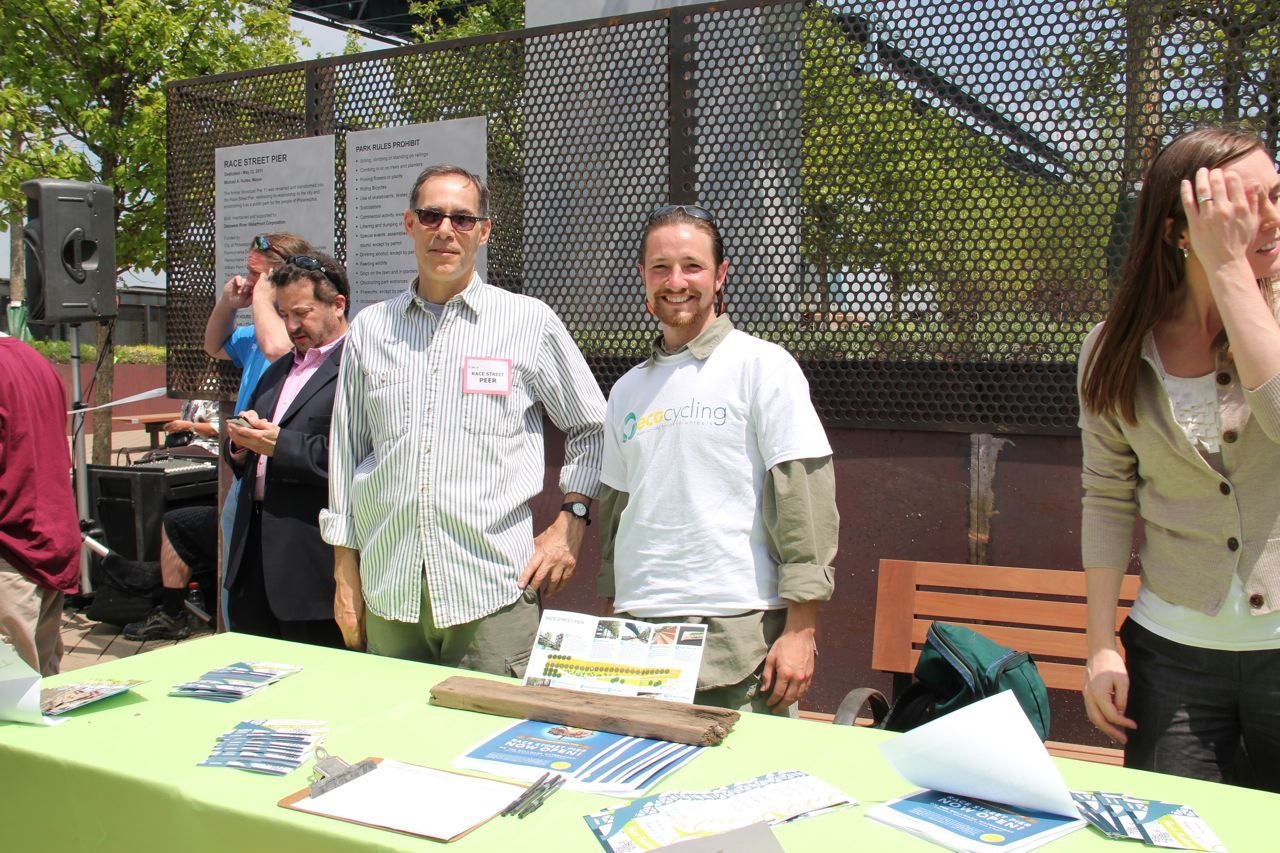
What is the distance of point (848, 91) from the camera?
3.92m

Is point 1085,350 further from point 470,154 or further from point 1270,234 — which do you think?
point 470,154

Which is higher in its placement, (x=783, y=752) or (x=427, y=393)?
(x=427, y=393)

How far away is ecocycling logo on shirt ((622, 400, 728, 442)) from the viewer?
→ 2.32 m

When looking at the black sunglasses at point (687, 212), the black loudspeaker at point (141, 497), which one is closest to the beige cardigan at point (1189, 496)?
the black sunglasses at point (687, 212)

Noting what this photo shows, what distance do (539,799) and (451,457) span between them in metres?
1.19

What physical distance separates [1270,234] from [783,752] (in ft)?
4.23

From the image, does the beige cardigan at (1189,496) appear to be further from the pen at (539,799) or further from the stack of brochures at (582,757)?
the pen at (539,799)

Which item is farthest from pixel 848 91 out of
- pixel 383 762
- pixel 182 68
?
pixel 182 68

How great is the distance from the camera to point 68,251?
6.02m

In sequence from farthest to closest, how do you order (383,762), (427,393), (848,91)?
1. (848,91)
2. (427,393)
3. (383,762)

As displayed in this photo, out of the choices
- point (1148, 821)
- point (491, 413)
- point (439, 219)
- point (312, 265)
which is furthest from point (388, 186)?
point (1148, 821)

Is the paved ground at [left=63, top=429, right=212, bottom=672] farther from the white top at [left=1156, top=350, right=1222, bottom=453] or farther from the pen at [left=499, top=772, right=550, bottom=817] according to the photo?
the white top at [left=1156, top=350, right=1222, bottom=453]

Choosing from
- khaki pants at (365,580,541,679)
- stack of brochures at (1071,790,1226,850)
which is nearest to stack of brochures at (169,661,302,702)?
khaki pants at (365,580,541,679)

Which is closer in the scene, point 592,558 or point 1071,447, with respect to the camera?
point 1071,447
